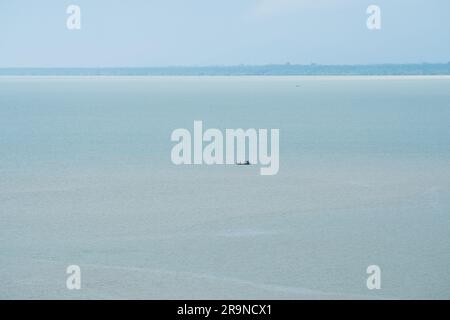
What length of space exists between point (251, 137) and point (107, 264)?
36.4 feet

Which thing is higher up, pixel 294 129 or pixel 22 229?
pixel 294 129

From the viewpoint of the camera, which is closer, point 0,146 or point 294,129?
point 0,146

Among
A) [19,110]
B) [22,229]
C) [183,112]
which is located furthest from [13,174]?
[19,110]

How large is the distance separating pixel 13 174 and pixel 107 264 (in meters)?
5.27

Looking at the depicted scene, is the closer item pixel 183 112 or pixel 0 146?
pixel 0 146

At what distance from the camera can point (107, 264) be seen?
7.32 metres

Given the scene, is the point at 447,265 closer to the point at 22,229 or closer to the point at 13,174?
the point at 22,229
